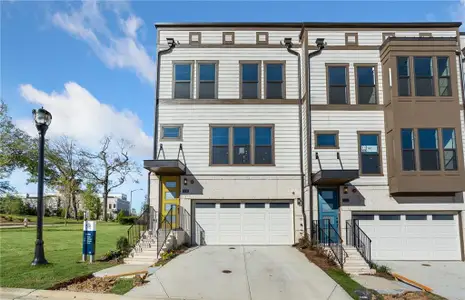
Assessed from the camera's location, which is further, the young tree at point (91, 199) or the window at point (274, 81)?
the young tree at point (91, 199)

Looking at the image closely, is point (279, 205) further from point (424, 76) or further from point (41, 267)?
point (41, 267)

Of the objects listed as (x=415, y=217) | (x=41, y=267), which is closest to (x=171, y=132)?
(x=41, y=267)

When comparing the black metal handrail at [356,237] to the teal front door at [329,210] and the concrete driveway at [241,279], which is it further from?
the concrete driveway at [241,279]

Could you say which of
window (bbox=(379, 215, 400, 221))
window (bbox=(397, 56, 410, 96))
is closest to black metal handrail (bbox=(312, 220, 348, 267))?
window (bbox=(379, 215, 400, 221))

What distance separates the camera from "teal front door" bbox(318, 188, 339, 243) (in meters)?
14.2

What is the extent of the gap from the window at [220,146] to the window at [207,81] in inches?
60.1

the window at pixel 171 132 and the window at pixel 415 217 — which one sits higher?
the window at pixel 171 132

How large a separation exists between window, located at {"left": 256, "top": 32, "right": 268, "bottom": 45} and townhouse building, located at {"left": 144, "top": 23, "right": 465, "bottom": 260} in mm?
44

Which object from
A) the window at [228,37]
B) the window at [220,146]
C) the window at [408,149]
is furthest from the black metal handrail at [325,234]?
the window at [228,37]

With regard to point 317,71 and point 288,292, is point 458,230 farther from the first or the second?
point 288,292

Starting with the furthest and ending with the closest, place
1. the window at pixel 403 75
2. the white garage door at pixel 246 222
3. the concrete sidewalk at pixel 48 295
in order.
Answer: the white garage door at pixel 246 222, the window at pixel 403 75, the concrete sidewalk at pixel 48 295

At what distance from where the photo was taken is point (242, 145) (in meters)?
15.5

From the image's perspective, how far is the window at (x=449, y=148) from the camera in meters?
13.8

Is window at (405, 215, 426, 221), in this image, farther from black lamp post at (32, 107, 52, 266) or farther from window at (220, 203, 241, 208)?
black lamp post at (32, 107, 52, 266)
